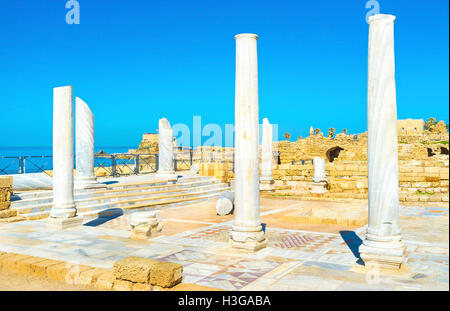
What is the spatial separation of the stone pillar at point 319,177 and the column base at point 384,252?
1045 centimetres

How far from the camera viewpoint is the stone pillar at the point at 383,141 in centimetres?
555

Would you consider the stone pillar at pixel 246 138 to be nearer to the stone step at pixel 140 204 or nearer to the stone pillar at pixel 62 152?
the stone pillar at pixel 62 152

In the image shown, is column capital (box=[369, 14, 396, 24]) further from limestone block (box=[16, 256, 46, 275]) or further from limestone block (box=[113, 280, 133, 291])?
limestone block (box=[16, 256, 46, 275])

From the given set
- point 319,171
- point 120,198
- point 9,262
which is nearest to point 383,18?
point 9,262

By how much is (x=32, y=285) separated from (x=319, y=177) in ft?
40.8

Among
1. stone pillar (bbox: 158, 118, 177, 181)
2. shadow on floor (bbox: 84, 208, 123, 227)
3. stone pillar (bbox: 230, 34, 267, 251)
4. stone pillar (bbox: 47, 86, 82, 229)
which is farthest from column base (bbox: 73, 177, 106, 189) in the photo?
stone pillar (bbox: 230, 34, 267, 251)

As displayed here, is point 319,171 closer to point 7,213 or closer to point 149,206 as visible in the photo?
point 149,206

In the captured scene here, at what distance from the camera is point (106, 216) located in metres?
11.4

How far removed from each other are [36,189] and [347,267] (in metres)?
10.3

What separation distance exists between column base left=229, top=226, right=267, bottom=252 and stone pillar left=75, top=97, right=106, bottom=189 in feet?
25.5

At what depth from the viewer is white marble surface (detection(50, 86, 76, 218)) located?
360 inches
